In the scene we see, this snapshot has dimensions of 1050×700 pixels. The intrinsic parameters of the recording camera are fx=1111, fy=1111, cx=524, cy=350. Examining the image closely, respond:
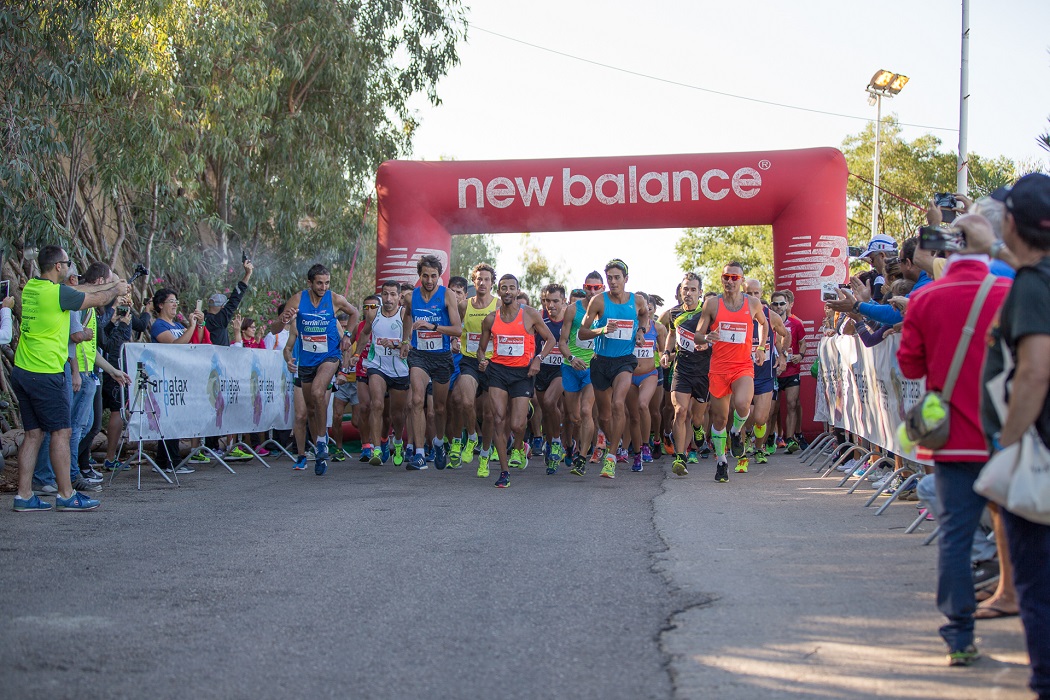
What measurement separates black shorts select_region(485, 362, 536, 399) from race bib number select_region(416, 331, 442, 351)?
3.25 feet

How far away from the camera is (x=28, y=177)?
50.9ft

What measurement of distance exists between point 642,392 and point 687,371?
1.20m

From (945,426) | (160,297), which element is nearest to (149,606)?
(945,426)

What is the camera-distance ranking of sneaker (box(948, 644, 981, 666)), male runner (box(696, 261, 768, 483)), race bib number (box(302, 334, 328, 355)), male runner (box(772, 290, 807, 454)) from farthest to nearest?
male runner (box(772, 290, 807, 454)) < race bib number (box(302, 334, 328, 355)) < male runner (box(696, 261, 768, 483)) < sneaker (box(948, 644, 981, 666))

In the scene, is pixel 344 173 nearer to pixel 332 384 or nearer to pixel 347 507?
pixel 332 384

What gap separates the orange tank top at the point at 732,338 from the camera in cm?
1150

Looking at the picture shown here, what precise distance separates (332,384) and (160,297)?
2.23m

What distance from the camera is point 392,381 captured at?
13.0m

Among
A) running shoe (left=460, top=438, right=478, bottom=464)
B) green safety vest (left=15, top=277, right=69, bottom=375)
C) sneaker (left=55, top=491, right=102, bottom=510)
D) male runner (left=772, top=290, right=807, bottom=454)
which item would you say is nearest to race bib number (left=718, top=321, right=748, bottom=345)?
running shoe (left=460, top=438, right=478, bottom=464)

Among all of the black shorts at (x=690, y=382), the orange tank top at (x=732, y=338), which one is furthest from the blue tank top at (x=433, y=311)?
the orange tank top at (x=732, y=338)

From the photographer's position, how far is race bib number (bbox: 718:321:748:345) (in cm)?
1150

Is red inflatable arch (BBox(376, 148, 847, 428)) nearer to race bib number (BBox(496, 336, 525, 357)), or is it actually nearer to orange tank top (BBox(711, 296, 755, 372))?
orange tank top (BBox(711, 296, 755, 372))

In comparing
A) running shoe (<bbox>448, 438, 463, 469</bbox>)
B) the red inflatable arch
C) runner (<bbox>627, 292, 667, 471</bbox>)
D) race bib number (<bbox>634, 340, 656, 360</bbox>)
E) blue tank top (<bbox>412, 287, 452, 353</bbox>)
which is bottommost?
running shoe (<bbox>448, 438, 463, 469</bbox>)

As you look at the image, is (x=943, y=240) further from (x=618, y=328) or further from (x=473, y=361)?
(x=473, y=361)
